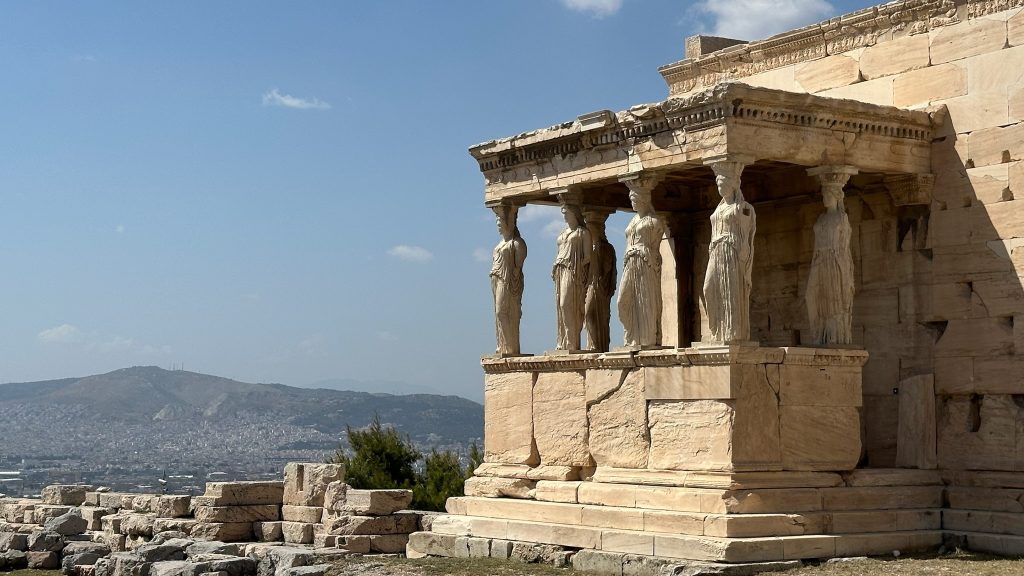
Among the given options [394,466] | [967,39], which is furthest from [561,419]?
[394,466]

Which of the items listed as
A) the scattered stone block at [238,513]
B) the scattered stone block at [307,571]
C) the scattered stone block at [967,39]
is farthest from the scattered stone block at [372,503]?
the scattered stone block at [967,39]

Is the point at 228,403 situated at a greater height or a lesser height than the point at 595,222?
greater

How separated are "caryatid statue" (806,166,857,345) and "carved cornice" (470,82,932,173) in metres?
0.54

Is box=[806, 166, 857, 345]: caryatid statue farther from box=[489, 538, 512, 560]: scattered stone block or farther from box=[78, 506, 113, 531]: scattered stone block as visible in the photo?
box=[78, 506, 113, 531]: scattered stone block

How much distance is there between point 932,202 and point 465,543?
6.03m

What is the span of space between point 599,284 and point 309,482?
4.88 meters

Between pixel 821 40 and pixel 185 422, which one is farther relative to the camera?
pixel 185 422

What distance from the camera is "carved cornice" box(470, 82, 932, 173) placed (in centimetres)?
1499

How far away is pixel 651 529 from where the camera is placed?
14.9m

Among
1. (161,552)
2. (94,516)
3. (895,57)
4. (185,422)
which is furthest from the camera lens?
(185,422)

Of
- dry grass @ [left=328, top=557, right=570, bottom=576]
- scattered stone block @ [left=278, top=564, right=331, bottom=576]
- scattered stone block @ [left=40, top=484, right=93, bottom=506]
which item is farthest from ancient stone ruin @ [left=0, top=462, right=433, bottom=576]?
scattered stone block @ [left=40, top=484, right=93, bottom=506]

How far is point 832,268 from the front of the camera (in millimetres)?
15492

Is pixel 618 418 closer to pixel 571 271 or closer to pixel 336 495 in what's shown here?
pixel 571 271

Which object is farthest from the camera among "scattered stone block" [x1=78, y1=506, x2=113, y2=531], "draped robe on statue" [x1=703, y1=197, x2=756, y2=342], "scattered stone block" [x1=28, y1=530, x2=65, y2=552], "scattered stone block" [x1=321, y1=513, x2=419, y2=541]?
"scattered stone block" [x1=78, y1=506, x2=113, y2=531]
